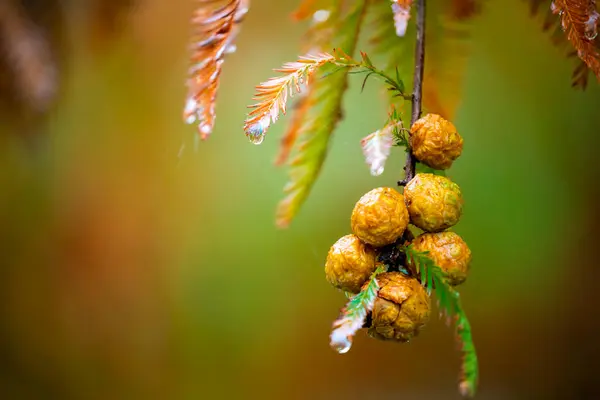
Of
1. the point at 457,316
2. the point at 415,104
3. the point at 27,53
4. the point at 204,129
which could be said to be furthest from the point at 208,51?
the point at 27,53

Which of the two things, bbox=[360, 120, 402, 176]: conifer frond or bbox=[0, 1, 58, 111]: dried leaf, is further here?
bbox=[0, 1, 58, 111]: dried leaf

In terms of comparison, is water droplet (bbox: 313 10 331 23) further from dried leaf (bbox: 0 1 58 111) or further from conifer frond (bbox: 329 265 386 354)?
dried leaf (bbox: 0 1 58 111)

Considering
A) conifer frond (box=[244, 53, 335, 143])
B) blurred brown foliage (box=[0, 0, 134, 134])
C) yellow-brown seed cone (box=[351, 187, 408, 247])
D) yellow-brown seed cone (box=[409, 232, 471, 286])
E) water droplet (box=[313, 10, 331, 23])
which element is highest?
water droplet (box=[313, 10, 331, 23])

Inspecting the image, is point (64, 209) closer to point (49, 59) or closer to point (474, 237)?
point (49, 59)

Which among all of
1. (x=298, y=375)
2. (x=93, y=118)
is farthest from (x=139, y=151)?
(x=298, y=375)

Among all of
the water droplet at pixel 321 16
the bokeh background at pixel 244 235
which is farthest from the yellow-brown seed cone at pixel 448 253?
A: the bokeh background at pixel 244 235

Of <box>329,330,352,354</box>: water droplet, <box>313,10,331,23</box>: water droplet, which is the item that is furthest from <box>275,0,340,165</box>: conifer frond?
<box>329,330,352,354</box>: water droplet
